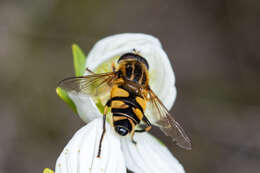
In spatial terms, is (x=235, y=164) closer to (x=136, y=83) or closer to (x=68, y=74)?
(x=68, y=74)

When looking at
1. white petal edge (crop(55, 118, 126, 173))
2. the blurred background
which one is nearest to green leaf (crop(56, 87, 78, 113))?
white petal edge (crop(55, 118, 126, 173))

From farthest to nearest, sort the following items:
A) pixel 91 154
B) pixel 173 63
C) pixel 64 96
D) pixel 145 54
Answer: pixel 173 63 → pixel 145 54 → pixel 64 96 → pixel 91 154

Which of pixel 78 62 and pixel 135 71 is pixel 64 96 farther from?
pixel 135 71

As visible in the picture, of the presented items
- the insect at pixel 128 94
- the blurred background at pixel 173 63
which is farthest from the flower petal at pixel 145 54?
the blurred background at pixel 173 63

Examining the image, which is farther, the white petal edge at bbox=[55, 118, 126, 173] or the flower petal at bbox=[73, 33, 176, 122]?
the flower petal at bbox=[73, 33, 176, 122]

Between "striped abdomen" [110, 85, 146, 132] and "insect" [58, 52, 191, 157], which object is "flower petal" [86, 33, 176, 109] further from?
"striped abdomen" [110, 85, 146, 132]

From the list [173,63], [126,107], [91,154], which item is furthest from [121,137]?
[173,63]

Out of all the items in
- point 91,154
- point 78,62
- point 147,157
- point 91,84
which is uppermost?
point 78,62
